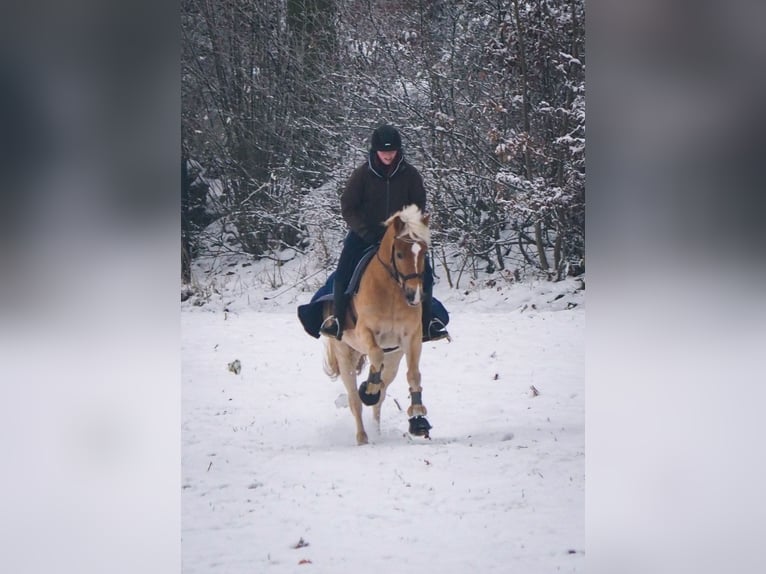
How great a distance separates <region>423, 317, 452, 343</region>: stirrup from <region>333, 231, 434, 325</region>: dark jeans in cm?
3

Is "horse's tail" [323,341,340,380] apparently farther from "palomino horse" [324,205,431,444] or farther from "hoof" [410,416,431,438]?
"hoof" [410,416,431,438]

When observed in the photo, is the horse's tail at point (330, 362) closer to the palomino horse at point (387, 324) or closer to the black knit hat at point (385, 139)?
the palomino horse at point (387, 324)

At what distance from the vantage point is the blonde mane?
4.32m

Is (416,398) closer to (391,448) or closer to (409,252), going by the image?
(391,448)

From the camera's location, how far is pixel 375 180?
4430 mm

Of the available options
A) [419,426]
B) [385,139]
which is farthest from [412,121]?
[419,426]

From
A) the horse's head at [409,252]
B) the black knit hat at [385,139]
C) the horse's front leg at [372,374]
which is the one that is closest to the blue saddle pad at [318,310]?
the horse's head at [409,252]

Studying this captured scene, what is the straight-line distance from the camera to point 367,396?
14.4ft

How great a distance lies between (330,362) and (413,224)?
0.84 m
